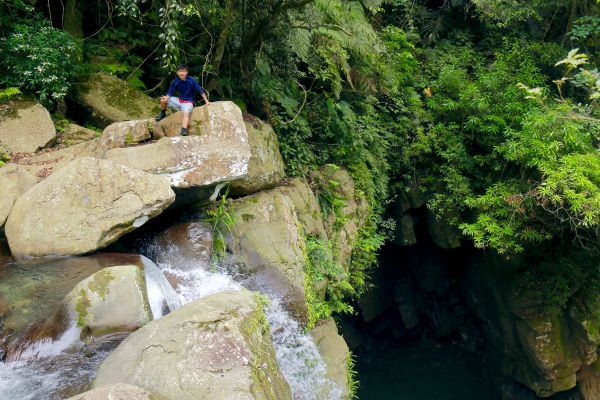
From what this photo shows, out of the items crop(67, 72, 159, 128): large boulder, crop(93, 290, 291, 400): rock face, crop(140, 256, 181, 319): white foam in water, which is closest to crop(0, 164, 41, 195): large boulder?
crop(140, 256, 181, 319): white foam in water

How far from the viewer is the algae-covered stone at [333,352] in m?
7.09

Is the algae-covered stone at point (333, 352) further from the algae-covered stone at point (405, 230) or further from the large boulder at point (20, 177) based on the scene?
the algae-covered stone at point (405, 230)

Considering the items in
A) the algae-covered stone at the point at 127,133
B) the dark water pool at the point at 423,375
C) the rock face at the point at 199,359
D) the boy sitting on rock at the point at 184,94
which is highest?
the boy sitting on rock at the point at 184,94

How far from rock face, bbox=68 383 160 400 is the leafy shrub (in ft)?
19.9

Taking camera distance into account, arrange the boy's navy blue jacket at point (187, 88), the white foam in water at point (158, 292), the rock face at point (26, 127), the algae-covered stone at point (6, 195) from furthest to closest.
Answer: the rock face at point (26, 127)
the boy's navy blue jacket at point (187, 88)
the algae-covered stone at point (6, 195)
the white foam in water at point (158, 292)

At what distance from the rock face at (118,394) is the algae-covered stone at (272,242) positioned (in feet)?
12.2

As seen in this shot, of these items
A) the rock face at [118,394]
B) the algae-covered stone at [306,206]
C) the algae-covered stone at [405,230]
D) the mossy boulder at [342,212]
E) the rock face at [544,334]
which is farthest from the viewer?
the algae-covered stone at [405,230]

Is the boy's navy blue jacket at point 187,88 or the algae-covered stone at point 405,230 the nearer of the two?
the boy's navy blue jacket at point 187,88

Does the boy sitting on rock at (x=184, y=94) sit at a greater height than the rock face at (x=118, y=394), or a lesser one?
greater

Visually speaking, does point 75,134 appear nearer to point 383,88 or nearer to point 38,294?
point 38,294

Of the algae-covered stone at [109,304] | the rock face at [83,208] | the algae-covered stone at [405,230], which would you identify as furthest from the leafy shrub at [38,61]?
the algae-covered stone at [405,230]

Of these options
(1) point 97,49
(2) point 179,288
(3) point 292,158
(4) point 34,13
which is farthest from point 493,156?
(4) point 34,13

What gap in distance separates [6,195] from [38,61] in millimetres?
2741

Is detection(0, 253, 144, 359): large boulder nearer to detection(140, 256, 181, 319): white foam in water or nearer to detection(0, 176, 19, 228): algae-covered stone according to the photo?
detection(140, 256, 181, 319): white foam in water
